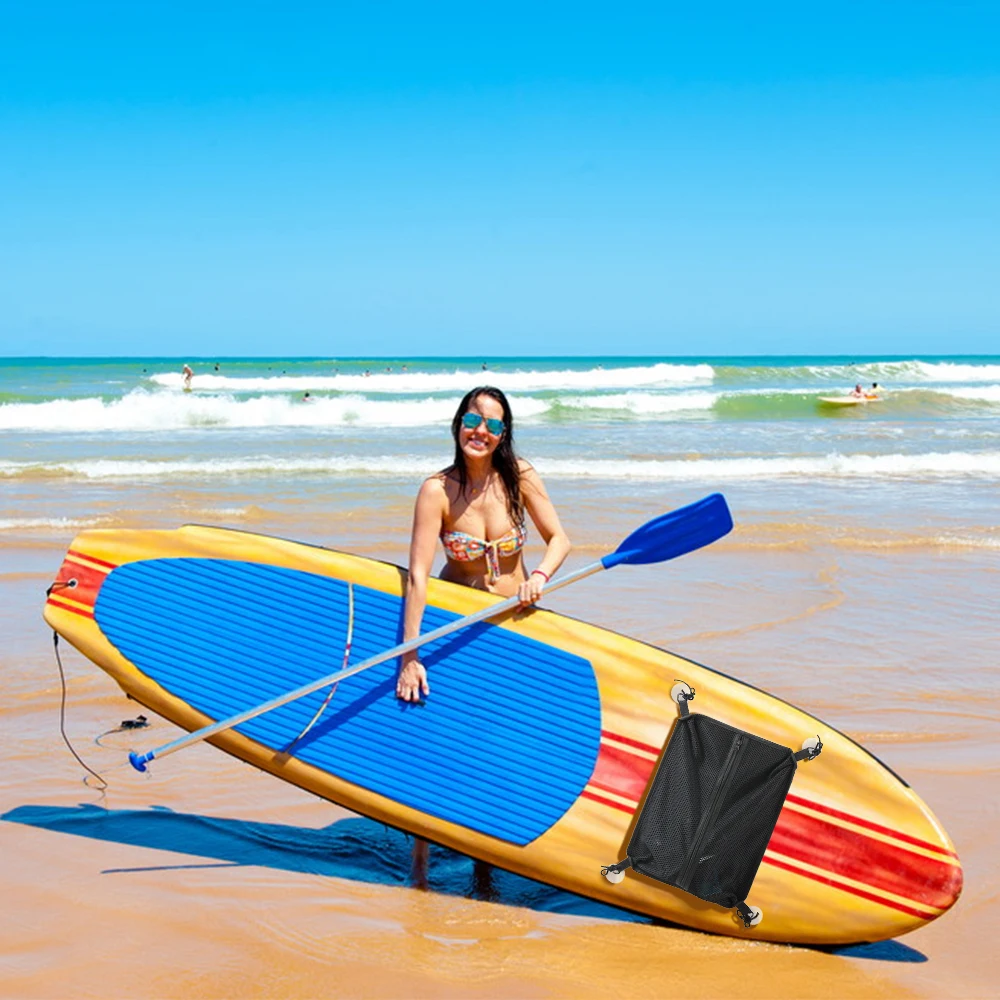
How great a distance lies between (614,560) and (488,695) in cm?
59

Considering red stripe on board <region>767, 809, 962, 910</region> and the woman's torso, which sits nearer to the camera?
red stripe on board <region>767, 809, 962, 910</region>

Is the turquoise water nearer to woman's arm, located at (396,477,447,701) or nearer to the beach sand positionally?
the beach sand

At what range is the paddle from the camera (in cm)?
337

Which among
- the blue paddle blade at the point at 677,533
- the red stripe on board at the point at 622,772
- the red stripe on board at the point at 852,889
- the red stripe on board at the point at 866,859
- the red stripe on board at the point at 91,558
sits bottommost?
the red stripe on board at the point at 852,889

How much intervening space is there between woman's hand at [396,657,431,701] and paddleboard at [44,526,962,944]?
0.05 metres

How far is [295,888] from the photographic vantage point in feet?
11.2

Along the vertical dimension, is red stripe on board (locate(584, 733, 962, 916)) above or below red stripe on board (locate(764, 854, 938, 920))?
above

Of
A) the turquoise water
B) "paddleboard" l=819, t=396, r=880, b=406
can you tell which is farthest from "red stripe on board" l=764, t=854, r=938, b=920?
"paddleboard" l=819, t=396, r=880, b=406

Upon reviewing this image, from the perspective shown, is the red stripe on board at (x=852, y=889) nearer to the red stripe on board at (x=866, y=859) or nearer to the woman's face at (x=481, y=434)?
the red stripe on board at (x=866, y=859)

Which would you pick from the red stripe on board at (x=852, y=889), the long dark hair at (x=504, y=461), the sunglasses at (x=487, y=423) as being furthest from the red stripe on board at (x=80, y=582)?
the red stripe on board at (x=852, y=889)

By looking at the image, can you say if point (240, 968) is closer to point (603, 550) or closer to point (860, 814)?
point (860, 814)

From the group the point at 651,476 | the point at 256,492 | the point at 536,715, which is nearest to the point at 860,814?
the point at 536,715

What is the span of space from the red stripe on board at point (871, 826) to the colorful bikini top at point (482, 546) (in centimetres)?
117

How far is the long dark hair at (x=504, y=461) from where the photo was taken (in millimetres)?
3547
